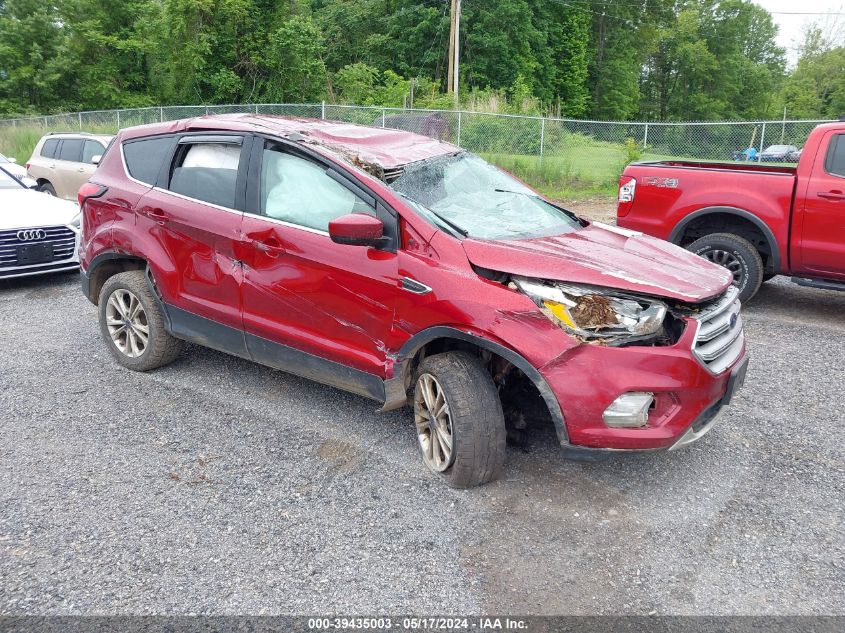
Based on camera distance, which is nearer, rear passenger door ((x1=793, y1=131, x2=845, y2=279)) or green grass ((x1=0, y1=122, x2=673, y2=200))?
rear passenger door ((x1=793, y1=131, x2=845, y2=279))

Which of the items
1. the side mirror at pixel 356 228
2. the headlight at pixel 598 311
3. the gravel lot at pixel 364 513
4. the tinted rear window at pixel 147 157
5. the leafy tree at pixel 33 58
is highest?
the leafy tree at pixel 33 58

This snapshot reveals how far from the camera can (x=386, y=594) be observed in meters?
2.89

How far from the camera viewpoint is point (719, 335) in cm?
355

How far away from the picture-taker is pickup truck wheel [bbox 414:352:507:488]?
346cm

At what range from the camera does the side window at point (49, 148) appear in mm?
14448

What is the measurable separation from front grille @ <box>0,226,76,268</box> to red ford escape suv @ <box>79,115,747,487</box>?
3.05 m


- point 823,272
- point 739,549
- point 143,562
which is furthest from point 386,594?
point 823,272

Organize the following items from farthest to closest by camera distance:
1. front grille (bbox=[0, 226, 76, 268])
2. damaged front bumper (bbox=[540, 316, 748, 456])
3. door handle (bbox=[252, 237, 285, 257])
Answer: front grille (bbox=[0, 226, 76, 268])
door handle (bbox=[252, 237, 285, 257])
damaged front bumper (bbox=[540, 316, 748, 456])

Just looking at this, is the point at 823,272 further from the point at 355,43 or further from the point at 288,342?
the point at 355,43

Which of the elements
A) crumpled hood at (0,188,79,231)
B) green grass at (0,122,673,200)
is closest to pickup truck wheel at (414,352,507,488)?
crumpled hood at (0,188,79,231)

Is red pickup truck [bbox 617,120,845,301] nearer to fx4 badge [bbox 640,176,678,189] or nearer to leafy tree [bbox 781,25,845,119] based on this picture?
fx4 badge [bbox 640,176,678,189]

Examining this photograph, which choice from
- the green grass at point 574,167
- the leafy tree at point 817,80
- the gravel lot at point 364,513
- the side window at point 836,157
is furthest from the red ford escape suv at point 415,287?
the leafy tree at point 817,80

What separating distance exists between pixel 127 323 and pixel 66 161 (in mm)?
10539

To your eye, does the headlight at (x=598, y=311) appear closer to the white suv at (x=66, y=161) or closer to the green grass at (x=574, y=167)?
the white suv at (x=66, y=161)
